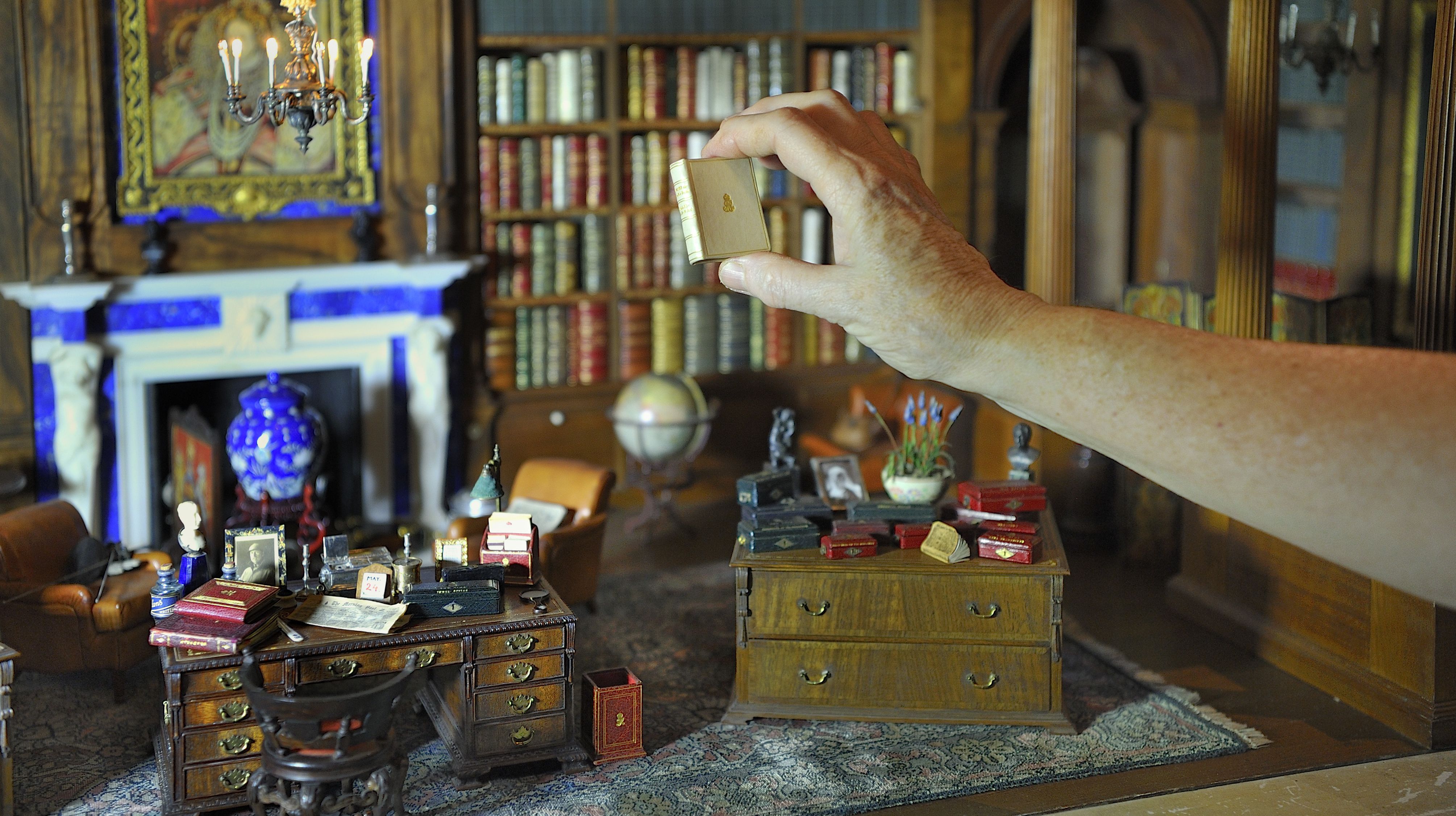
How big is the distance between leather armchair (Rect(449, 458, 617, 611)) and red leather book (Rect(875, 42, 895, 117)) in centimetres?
353

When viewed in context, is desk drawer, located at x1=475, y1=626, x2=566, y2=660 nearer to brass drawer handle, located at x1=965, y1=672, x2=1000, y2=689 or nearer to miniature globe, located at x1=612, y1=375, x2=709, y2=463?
brass drawer handle, located at x1=965, y1=672, x2=1000, y2=689

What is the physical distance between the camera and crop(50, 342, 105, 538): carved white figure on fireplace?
701cm

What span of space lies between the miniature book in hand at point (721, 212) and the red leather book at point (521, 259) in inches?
264

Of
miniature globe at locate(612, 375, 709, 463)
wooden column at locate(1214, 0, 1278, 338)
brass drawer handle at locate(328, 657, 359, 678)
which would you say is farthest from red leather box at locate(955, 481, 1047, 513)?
miniature globe at locate(612, 375, 709, 463)

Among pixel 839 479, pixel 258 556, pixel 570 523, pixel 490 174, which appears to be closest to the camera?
pixel 258 556

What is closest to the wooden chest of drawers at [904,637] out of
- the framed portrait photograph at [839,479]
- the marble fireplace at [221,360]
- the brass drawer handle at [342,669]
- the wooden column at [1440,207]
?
the framed portrait photograph at [839,479]

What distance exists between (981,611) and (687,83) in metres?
4.59

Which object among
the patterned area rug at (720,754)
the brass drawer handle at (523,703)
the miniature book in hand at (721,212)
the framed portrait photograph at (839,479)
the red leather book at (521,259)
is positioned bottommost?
the patterned area rug at (720,754)

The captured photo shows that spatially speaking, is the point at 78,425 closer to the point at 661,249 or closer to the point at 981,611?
the point at 661,249

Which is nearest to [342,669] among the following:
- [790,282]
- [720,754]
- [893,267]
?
[720,754]

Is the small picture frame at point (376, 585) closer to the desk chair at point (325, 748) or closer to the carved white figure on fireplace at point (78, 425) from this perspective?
the desk chair at point (325, 748)

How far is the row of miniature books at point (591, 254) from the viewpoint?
27.4 ft

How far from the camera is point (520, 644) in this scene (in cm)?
479

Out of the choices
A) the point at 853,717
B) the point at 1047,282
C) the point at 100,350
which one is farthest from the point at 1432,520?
the point at 100,350
